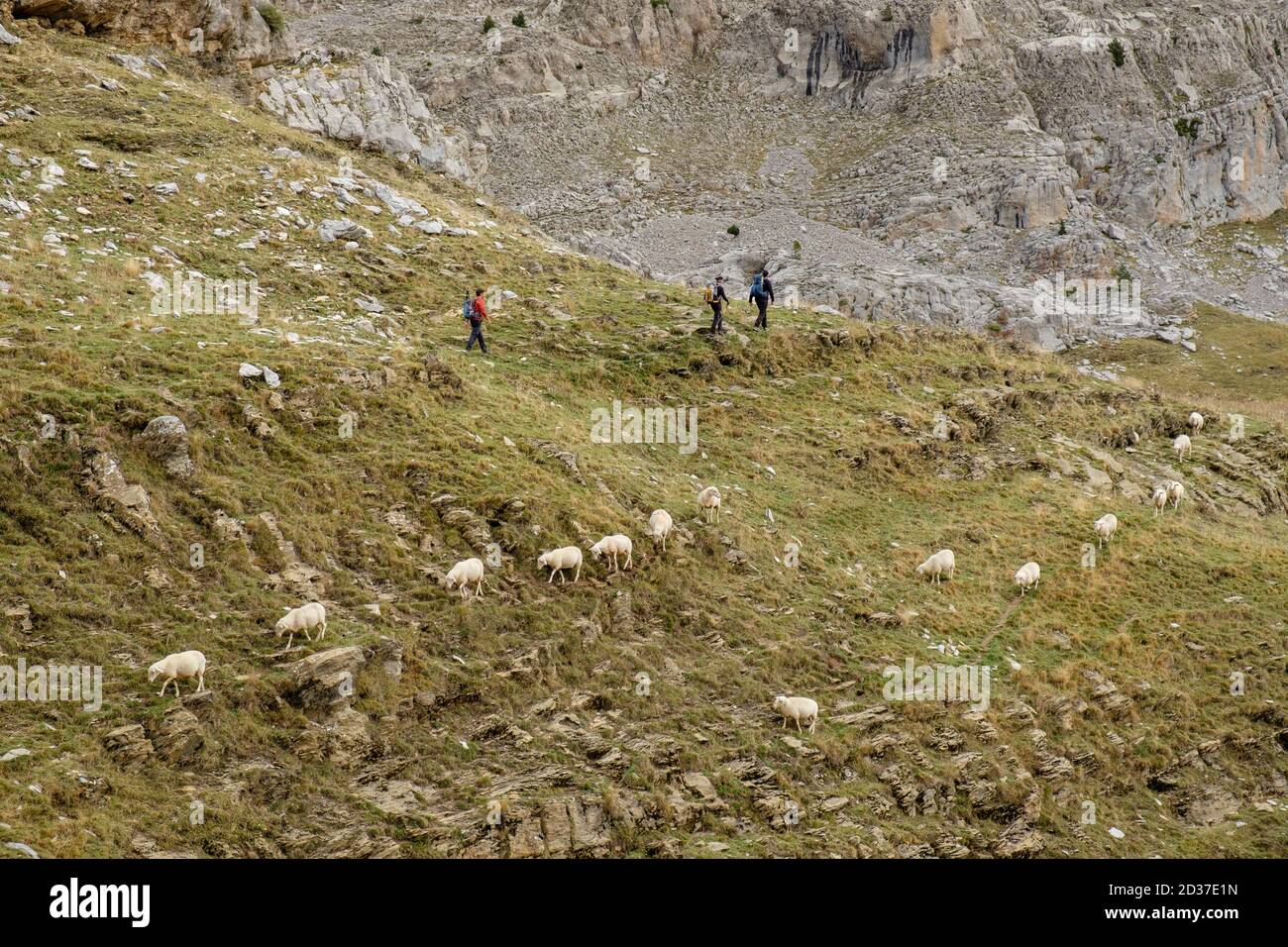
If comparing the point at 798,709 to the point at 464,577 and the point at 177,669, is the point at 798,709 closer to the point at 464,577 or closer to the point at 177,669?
the point at 464,577

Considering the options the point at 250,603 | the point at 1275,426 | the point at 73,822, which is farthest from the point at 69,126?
the point at 1275,426

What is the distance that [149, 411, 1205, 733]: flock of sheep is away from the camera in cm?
1435

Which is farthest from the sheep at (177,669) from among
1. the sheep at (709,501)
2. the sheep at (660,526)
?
the sheep at (709,501)

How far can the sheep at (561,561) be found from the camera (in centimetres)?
1950

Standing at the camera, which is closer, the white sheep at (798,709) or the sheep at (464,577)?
the white sheep at (798,709)

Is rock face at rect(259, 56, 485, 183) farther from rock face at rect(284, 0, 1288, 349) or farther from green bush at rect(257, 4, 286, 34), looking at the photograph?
rock face at rect(284, 0, 1288, 349)

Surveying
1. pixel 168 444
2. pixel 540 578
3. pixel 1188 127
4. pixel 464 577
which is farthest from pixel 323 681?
pixel 1188 127

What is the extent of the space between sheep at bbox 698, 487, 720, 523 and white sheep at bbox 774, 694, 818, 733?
6637 millimetres

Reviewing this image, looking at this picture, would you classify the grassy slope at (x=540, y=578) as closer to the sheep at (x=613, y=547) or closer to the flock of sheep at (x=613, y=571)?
the flock of sheep at (x=613, y=571)

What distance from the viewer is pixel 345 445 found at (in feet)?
70.4

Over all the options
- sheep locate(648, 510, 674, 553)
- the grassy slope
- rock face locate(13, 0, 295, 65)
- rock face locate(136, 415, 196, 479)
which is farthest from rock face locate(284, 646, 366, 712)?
rock face locate(13, 0, 295, 65)

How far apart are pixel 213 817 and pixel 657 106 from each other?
316 ft

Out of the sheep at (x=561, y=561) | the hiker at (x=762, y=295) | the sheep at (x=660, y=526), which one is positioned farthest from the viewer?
the hiker at (x=762, y=295)
